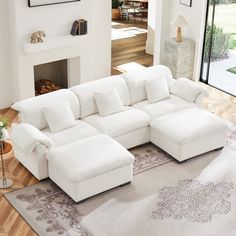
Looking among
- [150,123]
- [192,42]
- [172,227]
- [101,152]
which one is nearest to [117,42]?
[192,42]

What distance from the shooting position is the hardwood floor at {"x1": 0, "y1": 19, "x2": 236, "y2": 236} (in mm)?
5871

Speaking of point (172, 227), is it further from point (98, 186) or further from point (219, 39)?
point (219, 39)

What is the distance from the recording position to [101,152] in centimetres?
647

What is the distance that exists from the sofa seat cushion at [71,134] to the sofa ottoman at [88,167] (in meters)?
0.19

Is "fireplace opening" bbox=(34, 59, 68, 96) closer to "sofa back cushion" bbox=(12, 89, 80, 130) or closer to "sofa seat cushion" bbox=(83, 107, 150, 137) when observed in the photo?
"sofa back cushion" bbox=(12, 89, 80, 130)

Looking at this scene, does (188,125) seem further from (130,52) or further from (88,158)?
(130,52)

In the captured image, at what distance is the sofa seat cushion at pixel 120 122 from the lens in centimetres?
717

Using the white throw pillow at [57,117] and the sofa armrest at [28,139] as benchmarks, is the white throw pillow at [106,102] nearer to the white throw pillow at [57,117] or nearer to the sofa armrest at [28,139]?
the white throw pillow at [57,117]

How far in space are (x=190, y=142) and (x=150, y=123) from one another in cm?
69

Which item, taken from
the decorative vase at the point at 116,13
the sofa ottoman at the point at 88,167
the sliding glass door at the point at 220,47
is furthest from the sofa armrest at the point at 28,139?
the decorative vase at the point at 116,13

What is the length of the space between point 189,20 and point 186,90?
2.42 meters

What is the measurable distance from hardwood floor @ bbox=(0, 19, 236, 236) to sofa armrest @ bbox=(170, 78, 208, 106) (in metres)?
0.86

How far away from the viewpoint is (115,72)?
1062cm

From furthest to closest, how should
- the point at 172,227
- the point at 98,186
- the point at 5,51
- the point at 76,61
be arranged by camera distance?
1. the point at 76,61
2. the point at 5,51
3. the point at 98,186
4. the point at 172,227
